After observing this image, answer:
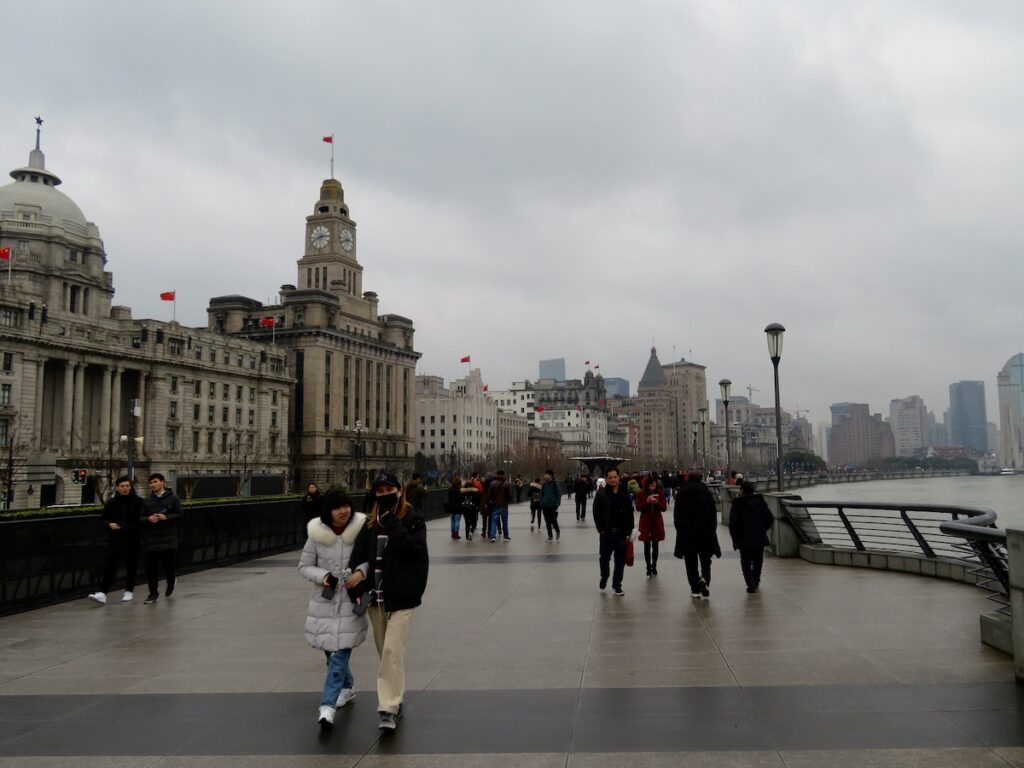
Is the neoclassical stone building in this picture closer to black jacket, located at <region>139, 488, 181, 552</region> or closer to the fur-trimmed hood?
black jacket, located at <region>139, 488, 181, 552</region>

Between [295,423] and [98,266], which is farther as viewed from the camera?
[295,423]

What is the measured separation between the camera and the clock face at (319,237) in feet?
418

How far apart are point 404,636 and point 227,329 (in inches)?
4510

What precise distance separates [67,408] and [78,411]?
3.89 ft

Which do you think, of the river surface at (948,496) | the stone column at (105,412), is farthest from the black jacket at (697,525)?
the stone column at (105,412)

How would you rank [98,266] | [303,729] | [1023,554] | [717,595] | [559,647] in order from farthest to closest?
[98,266] → [717,595] → [559,647] → [1023,554] → [303,729]

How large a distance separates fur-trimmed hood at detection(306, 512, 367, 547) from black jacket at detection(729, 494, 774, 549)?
7.39m

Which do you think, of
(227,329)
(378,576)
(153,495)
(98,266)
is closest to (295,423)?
(227,329)

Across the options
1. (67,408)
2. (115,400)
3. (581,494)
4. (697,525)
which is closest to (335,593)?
(697,525)

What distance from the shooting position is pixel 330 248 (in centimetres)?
12694

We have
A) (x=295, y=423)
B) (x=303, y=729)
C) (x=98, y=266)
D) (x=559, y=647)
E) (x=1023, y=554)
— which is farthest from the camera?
(x=295, y=423)

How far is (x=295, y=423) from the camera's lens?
11181cm

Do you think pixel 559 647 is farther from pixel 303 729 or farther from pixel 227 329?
pixel 227 329

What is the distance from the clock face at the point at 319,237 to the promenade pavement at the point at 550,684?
119706mm
